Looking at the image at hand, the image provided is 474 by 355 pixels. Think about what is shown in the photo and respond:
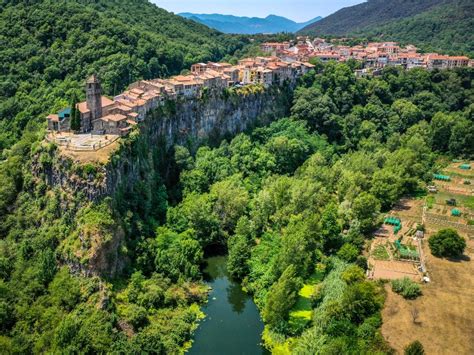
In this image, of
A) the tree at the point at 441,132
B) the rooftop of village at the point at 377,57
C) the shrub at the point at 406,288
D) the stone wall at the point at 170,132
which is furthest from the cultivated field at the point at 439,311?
the rooftop of village at the point at 377,57

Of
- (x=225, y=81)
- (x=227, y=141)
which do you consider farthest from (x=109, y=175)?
(x=225, y=81)

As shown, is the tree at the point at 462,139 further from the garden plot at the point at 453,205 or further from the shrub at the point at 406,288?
the shrub at the point at 406,288

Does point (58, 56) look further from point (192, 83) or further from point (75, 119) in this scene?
point (75, 119)

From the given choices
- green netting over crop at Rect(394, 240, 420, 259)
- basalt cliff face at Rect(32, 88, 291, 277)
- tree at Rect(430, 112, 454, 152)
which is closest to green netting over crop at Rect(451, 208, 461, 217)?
green netting over crop at Rect(394, 240, 420, 259)

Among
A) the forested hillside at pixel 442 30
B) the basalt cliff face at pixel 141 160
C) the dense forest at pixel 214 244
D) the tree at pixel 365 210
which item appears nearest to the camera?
the dense forest at pixel 214 244

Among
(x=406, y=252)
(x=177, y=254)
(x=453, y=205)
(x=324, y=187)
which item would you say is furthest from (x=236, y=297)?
(x=453, y=205)
